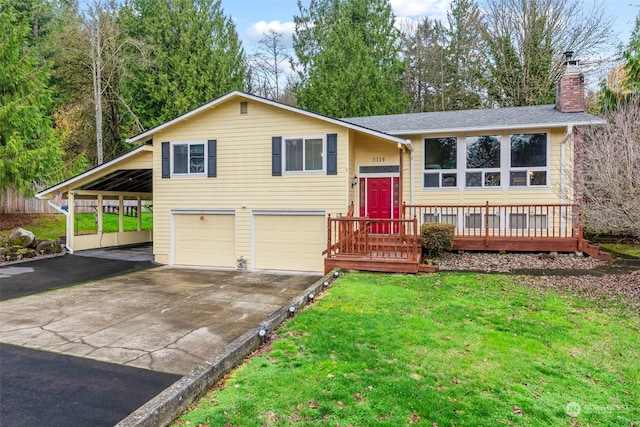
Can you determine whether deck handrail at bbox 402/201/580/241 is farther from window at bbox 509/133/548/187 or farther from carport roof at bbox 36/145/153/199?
carport roof at bbox 36/145/153/199

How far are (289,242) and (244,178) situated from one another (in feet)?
8.23

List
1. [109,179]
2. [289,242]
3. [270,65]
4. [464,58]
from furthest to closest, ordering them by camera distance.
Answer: [270,65]
[464,58]
[109,179]
[289,242]

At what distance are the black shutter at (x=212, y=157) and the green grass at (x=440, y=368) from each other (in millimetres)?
7112

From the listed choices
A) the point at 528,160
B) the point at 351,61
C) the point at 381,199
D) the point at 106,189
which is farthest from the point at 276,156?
the point at 351,61

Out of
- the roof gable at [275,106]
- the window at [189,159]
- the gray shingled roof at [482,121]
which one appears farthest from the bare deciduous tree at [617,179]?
the window at [189,159]

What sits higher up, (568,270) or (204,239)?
(204,239)

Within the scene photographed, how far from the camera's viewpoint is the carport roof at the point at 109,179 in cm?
1353

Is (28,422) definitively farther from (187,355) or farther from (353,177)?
(353,177)

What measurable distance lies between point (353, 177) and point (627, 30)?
16587 mm

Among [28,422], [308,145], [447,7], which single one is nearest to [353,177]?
[308,145]

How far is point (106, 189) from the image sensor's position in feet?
53.6

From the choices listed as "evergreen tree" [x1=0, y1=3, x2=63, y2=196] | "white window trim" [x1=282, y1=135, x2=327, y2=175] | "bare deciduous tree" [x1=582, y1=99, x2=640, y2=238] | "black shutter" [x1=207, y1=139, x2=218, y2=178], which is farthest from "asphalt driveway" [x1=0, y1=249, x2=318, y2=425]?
"evergreen tree" [x1=0, y1=3, x2=63, y2=196]

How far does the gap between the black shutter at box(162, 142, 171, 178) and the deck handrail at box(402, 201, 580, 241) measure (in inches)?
311

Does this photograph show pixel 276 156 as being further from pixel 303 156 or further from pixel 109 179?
pixel 109 179
